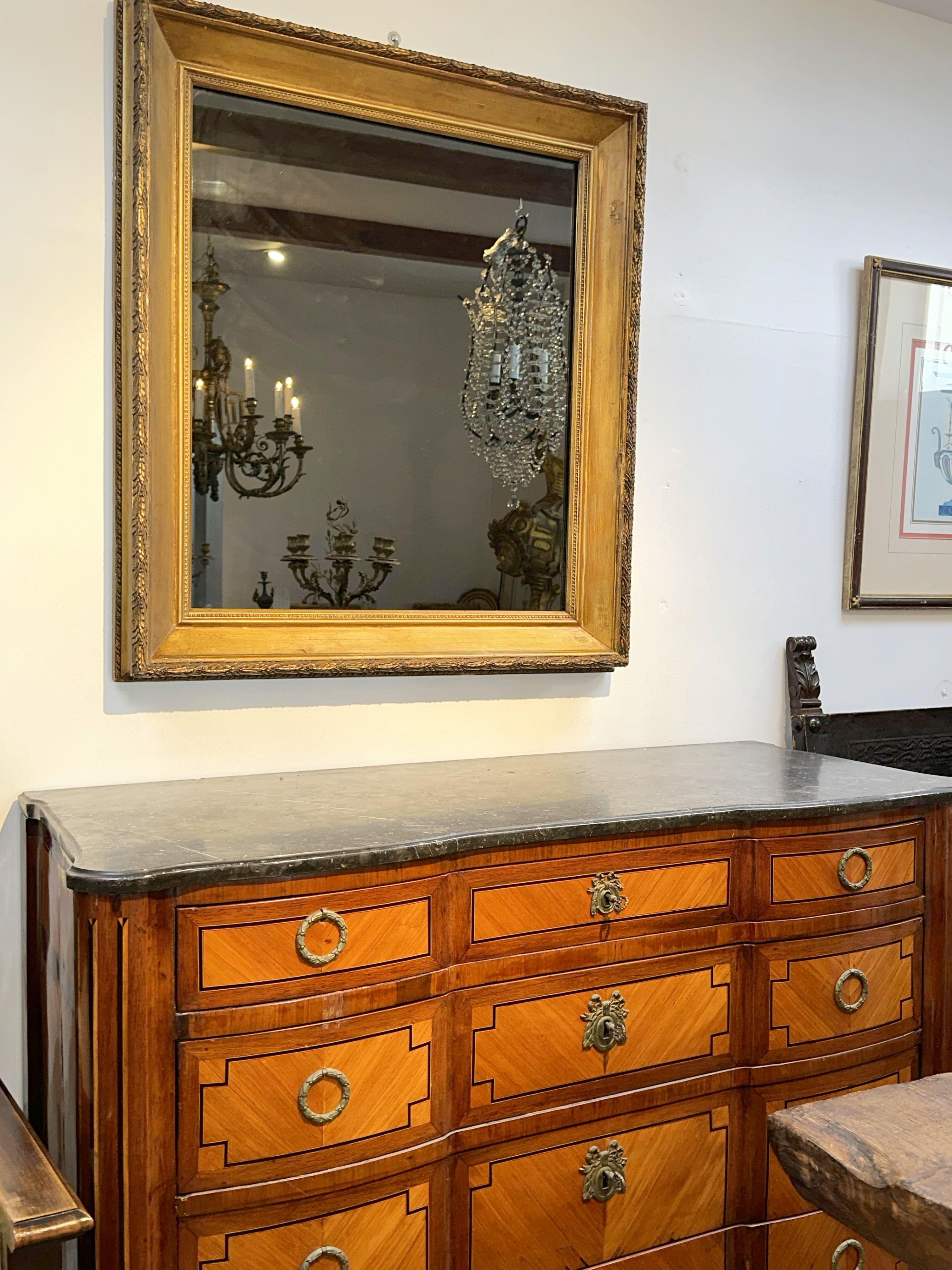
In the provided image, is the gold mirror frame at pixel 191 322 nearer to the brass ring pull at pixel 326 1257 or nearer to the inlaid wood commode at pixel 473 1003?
the inlaid wood commode at pixel 473 1003

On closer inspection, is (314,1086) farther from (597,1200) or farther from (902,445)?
(902,445)

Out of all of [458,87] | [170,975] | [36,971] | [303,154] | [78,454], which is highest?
[458,87]

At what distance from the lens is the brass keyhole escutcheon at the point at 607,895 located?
184 cm

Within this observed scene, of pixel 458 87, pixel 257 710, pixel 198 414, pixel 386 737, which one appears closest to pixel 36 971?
pixel 257 710

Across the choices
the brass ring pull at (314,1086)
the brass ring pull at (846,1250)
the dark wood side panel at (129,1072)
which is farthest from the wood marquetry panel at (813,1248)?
the dark wood side panel at (129,1072)

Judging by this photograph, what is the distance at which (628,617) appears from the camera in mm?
2473

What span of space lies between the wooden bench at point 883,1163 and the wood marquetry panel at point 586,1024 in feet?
2.41

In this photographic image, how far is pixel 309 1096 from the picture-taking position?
5.18 ft

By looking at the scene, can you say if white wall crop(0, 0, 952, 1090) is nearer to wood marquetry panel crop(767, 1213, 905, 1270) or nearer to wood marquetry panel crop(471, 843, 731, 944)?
wood marquetry panel crop(471, 843, 731, 944)

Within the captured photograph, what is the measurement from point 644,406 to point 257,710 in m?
1.14

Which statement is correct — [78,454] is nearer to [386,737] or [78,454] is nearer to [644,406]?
[386,737]

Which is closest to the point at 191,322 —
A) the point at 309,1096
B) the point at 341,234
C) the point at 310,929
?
the point at 341,234

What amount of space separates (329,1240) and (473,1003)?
15.6 inches

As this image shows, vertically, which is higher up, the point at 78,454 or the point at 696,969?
the point at 78,454
